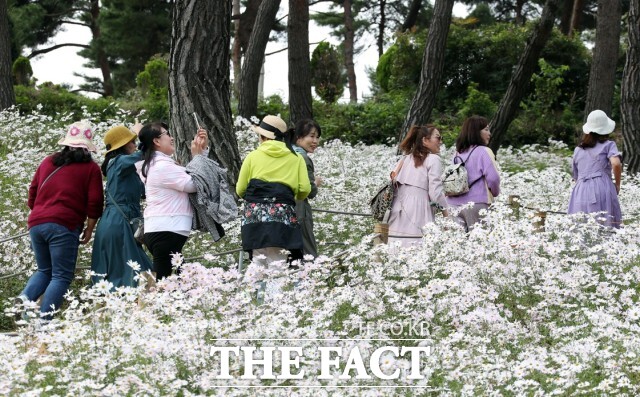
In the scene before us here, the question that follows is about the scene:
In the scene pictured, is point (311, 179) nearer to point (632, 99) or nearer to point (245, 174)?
point (245, 174)

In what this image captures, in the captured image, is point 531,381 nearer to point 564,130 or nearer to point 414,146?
point 414,146

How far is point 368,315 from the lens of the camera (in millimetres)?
5867

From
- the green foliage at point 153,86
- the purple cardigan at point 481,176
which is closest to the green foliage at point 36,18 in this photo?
the green foliage at point 153,86

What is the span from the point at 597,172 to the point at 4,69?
929 centimetres

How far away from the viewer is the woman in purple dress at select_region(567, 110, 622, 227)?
8938 mm

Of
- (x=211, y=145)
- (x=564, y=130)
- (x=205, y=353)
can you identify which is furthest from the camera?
(x=564, y=130)

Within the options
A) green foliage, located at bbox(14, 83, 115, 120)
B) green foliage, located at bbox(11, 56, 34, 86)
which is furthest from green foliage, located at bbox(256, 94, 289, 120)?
green foliage, located at bbox(11, 56, 34, 86)

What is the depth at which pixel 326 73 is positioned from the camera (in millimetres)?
23812

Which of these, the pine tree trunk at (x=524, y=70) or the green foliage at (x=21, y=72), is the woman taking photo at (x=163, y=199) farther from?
the green foliage at (x=21, y=72)

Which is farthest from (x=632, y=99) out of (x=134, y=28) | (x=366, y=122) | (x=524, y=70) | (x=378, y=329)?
(x=134, y=28)

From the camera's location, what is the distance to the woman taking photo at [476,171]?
27.0 ft

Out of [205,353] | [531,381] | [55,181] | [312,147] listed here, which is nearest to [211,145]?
[312,147]

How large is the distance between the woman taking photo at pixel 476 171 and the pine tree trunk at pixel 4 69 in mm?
8542

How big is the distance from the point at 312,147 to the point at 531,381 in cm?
357
